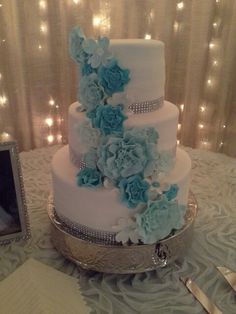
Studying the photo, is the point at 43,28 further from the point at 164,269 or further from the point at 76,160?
the point at 164,269

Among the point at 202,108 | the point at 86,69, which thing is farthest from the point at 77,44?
the point at 202,108

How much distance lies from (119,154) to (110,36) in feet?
4.97

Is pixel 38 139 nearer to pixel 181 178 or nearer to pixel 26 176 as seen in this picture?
pixel 26 176

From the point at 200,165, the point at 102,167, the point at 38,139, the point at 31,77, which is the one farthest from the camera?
the point at 38,139

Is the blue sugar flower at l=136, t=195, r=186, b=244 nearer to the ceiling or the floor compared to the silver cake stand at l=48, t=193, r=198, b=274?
nearer to the ceiling

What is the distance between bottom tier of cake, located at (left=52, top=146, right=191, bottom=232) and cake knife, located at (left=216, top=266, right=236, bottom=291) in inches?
8.7

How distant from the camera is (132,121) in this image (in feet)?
2.90

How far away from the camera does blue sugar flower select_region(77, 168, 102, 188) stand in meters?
0.85

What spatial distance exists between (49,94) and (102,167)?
143 cm

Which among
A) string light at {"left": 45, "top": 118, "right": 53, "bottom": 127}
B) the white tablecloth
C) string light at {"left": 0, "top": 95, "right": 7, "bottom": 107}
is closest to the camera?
the white tablecloth

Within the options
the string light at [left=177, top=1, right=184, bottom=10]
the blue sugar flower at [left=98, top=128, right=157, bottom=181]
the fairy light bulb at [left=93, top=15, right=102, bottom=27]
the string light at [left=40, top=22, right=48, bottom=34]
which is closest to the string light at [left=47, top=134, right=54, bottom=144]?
the string light at [left=40, top=22, right=48, bottom=34]

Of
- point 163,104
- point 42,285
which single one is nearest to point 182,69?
point 163,104

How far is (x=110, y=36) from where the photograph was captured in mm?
2084

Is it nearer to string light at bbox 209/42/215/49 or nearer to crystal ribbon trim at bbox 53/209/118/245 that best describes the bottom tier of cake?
crystal ribbon trim at bbox 53/209/118/245
